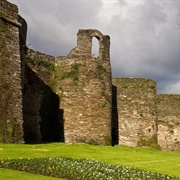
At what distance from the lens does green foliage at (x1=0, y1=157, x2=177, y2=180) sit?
14953mm

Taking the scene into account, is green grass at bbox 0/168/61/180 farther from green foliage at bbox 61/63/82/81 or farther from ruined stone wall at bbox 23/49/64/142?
green foliage at bbox 61/63/82/81

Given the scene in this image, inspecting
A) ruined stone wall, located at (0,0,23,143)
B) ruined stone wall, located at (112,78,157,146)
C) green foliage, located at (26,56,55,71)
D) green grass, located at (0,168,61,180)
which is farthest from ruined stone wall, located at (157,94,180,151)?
green grass, located at (0,168,61,180)

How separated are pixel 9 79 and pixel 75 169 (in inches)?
415

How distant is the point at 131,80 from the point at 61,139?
12768mm

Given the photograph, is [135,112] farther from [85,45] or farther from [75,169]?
[75,169]

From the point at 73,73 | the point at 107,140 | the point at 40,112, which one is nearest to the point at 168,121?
the point at 107,140

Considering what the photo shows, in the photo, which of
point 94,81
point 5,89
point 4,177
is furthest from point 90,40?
point 4,177

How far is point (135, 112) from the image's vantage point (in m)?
40.8

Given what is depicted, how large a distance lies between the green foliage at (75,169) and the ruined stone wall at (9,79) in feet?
21.5

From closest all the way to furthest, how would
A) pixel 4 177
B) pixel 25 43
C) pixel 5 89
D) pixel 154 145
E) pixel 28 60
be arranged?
pixel 4 177 < pixel 5 89 < pixel 25 43 < pixel 28 60 < pixel 154 145

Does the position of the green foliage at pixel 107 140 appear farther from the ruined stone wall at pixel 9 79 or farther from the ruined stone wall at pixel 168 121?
the ruined stone wall at pixel 9 79

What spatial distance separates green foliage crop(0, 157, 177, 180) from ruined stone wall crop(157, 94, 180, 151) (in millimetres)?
25037

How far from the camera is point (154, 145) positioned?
40.6m

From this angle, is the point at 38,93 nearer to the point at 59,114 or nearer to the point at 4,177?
the point at 59,114
